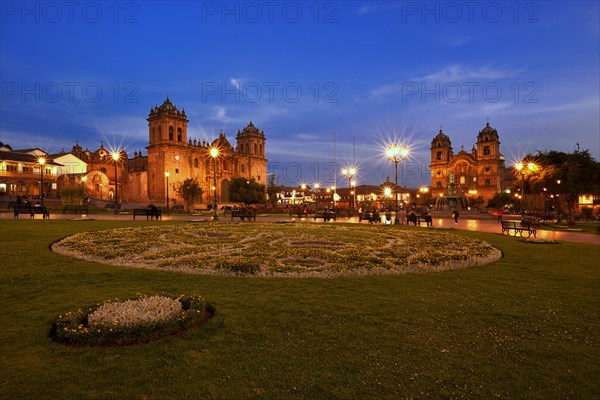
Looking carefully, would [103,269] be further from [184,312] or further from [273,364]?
[273,364]

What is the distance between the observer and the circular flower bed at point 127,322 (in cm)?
504

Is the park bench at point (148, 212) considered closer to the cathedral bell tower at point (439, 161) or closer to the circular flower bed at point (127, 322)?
the circular flower bed at point (127, 322)

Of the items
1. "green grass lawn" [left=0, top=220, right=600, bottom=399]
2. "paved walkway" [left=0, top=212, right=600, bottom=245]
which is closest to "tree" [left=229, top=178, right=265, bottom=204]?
"paved walkway" [left=0, top=212, right=600, bottom=245]

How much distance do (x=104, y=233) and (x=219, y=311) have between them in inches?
566

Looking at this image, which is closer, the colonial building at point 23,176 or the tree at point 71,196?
the tree at point 71,196

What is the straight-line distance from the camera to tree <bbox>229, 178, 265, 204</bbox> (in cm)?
6462

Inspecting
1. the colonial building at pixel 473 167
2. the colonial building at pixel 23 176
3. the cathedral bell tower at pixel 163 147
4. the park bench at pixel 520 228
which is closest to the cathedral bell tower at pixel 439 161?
the colonial building at pixel 473 167

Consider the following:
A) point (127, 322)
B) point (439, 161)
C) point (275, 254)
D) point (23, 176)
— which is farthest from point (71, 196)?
point (439, 161)

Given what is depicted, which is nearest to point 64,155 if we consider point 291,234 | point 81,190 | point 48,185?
point 48,185

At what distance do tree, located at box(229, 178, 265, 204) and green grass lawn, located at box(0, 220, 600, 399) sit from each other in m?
55.6

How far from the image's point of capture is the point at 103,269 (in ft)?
31.9

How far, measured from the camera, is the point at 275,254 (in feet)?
40.8

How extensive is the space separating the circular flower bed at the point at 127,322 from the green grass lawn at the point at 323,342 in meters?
0.18

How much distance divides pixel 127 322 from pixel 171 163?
7221 centimetres
